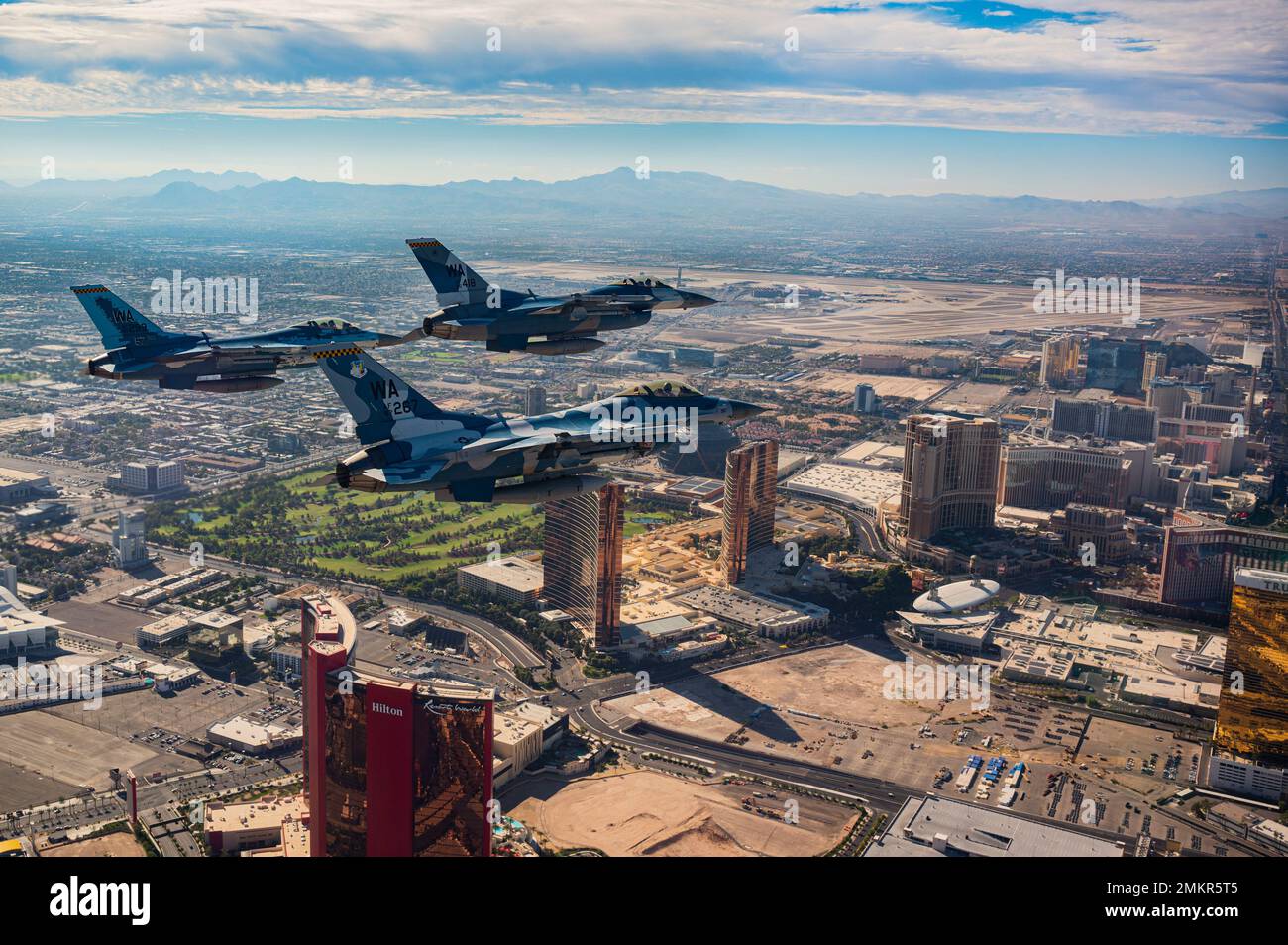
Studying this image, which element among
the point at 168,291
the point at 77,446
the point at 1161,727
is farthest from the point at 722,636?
the point at 77,446

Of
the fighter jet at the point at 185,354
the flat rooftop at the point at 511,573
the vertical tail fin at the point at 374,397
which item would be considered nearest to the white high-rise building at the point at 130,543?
the flat rooftop at the point at 511,573

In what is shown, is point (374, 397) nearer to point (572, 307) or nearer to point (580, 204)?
point (572, 307)

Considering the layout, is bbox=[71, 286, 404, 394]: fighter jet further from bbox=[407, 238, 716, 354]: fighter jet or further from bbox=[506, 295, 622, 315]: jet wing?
bbox=[506, 295, 622, 315]: jet wing

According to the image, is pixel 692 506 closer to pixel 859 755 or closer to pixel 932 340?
pixel 859 755

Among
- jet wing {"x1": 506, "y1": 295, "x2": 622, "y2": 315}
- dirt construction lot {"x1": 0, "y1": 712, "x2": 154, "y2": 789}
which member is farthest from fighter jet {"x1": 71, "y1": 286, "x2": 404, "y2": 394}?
dirt construction lot {"x1": 0, "y1": 712, "x2": 154, "y2": 789}

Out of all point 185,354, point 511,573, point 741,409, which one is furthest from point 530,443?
point 511,573
